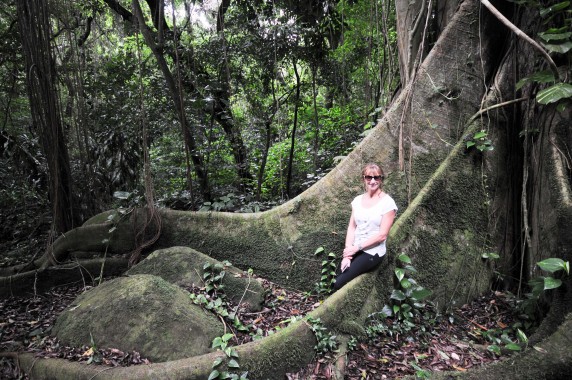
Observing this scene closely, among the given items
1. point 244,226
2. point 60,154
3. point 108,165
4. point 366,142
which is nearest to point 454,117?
point 366,142

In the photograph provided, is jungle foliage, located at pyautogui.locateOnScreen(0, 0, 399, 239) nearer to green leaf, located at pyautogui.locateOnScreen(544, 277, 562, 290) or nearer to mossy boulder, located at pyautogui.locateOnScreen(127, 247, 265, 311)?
mossy boulder, located at pyautogui.locateOnScreen(127, 247, 265, 311)

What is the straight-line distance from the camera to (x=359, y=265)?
A: 10.9 feet

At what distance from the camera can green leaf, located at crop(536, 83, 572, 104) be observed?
9.67 ft

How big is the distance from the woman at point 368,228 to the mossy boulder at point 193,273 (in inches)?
33.0

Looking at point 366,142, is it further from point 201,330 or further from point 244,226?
point 201,330

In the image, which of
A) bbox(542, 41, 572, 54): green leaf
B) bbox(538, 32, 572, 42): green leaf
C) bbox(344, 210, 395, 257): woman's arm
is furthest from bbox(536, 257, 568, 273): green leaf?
bbox(538, 32, 572, 42): green leaf

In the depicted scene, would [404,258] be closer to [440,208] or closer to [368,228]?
[368,228]

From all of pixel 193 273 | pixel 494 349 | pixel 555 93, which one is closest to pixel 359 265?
pixel 494 349

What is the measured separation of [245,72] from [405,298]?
5.43m

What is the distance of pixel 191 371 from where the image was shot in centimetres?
244

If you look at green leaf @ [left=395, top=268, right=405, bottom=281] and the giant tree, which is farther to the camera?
green leaf @ [left=395, top=268, right=405, bottom=281]

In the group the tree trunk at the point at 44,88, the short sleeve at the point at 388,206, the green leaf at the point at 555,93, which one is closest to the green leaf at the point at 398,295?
the short sleeve at the point at 388,206

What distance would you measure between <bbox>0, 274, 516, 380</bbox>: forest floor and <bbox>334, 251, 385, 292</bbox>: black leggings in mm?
451

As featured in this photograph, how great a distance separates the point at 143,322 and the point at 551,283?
10.2 feet
